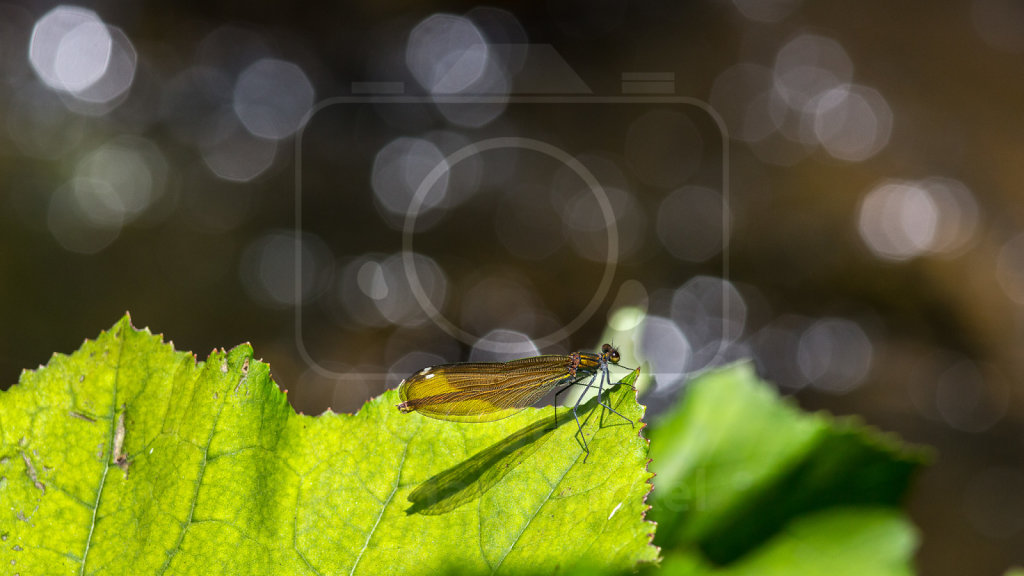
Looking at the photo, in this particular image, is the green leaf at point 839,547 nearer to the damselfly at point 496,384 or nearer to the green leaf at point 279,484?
the damselfly at point 496,384

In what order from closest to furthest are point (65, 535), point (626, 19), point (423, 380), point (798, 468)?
point (65, 535), point (423, 380), point (798, 468), point (626, 19)

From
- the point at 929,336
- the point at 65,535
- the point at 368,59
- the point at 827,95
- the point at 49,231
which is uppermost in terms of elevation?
the point at 368,59

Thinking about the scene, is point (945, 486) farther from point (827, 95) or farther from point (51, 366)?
point (51, 366)

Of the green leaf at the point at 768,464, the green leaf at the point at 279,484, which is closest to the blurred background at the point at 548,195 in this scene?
the green leaf at the point at 768,464

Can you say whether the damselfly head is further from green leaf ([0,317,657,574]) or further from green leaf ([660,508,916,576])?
green leaf ([0,317,657,574])

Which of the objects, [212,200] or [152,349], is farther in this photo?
[212,200]

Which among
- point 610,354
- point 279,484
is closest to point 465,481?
point 279,484

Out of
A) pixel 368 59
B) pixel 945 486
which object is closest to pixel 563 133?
pixel 368 59

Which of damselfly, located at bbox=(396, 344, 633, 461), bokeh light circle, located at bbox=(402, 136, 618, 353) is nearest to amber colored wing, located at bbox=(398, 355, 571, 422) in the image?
damselfly, located at bbox=(396, 344, 633, 461)
